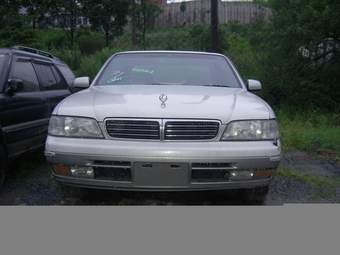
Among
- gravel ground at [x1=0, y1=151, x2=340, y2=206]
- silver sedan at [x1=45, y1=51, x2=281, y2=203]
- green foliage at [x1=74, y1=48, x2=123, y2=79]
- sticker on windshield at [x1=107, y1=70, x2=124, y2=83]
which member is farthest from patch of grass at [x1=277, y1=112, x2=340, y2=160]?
green foliage at [x1=74, y1=48, x2=123, y2=79]

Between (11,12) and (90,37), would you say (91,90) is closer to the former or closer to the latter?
(11,12)

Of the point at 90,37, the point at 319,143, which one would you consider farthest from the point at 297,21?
the point at 90,37

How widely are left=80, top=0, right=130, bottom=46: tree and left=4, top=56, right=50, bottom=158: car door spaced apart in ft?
58.3

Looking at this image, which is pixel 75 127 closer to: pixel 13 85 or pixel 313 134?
pixel 13 85

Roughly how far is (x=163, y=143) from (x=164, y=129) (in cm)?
12

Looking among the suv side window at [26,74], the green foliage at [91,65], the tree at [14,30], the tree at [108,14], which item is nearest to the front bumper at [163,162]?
the suv side window at [26,74]

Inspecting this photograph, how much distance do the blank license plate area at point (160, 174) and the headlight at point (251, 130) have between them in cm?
44

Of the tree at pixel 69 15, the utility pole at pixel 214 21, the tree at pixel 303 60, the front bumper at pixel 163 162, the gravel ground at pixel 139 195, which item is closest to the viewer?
the front bumper at pixel 163 162

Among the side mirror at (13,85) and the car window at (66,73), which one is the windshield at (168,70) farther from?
the car window at (66,73)

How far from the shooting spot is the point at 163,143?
2998 mm

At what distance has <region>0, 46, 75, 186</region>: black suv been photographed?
4.14 m

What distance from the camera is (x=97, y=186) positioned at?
A: 3092 mm

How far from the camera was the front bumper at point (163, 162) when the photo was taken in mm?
2926

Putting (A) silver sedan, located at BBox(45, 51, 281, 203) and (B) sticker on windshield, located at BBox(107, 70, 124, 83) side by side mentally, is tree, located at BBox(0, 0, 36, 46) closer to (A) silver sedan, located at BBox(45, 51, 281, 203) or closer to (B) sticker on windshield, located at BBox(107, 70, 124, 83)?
(B) sticker on windshield, located at BBox(107, 70, 124, 83)
